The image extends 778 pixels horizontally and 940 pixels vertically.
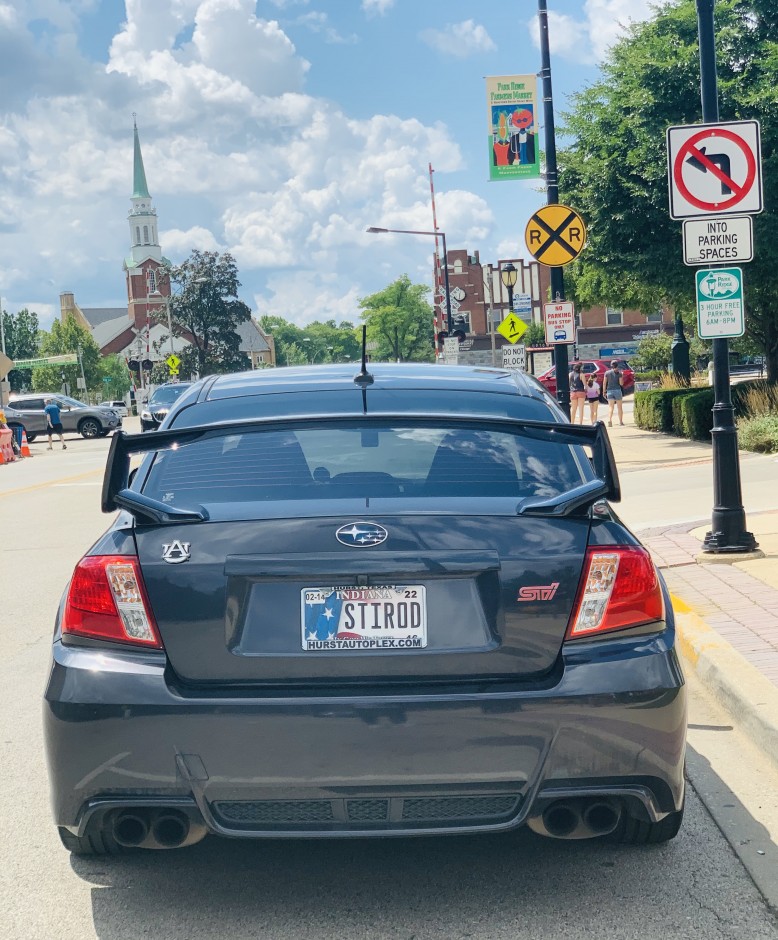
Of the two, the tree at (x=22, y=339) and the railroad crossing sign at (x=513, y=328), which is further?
the tree at (x=22, y=339)

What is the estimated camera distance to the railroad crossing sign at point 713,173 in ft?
29.1

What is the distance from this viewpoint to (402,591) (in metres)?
3.55

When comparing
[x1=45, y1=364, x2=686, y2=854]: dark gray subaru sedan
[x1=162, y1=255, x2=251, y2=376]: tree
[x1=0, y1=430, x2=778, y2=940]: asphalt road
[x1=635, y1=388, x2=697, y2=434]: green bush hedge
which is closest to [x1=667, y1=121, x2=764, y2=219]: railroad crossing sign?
[x1=0, y1=430, x2=778, y2=940]: asphalt road

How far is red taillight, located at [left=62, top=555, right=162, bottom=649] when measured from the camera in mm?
3607

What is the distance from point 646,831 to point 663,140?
2095 centimetres

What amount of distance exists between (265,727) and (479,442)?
3.87 feet

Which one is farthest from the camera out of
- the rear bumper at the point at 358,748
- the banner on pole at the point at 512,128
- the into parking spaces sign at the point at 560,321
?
the banner on pole at the point at 512,128

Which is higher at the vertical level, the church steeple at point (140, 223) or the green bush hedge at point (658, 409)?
the church steeple at point (140, 223)

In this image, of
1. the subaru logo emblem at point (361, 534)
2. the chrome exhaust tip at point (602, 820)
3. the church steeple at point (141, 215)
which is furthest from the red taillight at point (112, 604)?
the church steeple at point (141, 215)

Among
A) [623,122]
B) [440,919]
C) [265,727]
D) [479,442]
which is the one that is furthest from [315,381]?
[623,122]

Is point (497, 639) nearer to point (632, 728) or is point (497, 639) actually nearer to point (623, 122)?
point (632, 728)

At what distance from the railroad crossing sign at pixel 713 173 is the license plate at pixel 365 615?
6.08 meters

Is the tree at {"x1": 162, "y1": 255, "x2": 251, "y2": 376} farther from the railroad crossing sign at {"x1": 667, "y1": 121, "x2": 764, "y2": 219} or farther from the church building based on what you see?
the railroad crossing sign at {"x1": 667, "y1": 121, "x2": 764, "y2": 219}

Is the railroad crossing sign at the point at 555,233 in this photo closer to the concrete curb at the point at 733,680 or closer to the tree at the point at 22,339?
the concrete curb at the point at 733,680
